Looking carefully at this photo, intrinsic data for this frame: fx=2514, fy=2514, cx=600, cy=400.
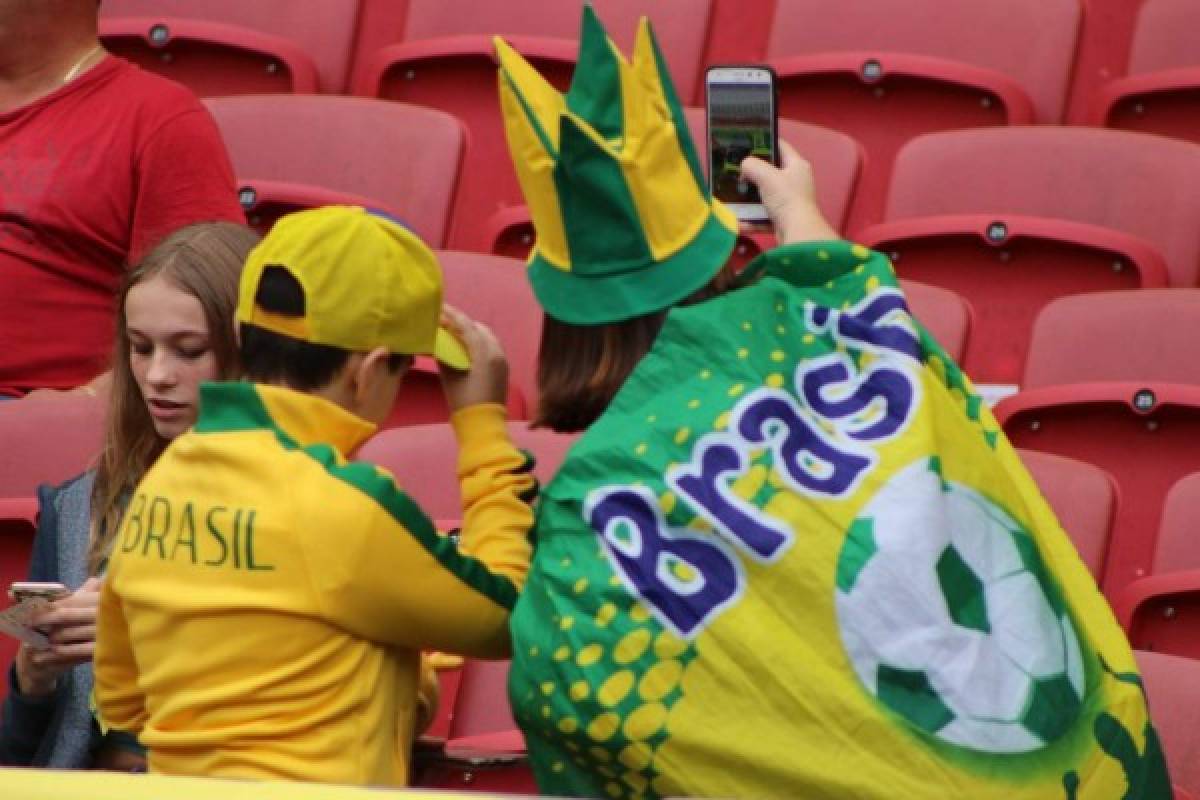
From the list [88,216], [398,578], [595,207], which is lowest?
[88,216]

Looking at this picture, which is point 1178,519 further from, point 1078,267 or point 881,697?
point 881,697

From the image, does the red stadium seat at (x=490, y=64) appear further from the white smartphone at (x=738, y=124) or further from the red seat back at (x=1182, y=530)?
the white smartphone at (x=738, y=124)

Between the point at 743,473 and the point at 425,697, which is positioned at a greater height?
the point at 743,473

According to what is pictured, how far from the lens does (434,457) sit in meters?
3.16

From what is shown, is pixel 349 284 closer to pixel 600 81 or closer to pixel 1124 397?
pixel 600 81

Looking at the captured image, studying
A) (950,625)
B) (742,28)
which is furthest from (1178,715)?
(742,28)

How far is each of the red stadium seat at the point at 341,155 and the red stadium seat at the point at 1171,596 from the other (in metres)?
1.36

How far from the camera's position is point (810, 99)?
4418mm

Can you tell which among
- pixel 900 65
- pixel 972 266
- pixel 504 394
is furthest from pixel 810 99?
pixel 504 394

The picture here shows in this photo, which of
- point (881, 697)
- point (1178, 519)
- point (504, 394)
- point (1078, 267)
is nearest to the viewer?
point (881, 697)

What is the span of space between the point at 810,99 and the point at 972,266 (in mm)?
578

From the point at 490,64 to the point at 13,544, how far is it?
5.24 feet

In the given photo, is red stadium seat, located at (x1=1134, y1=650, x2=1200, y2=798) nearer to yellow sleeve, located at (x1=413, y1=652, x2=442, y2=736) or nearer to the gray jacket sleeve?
yellow sleeve, located at (x1=413, y1=652, x2=442, y2=736)

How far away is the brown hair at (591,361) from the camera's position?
2.29 m
